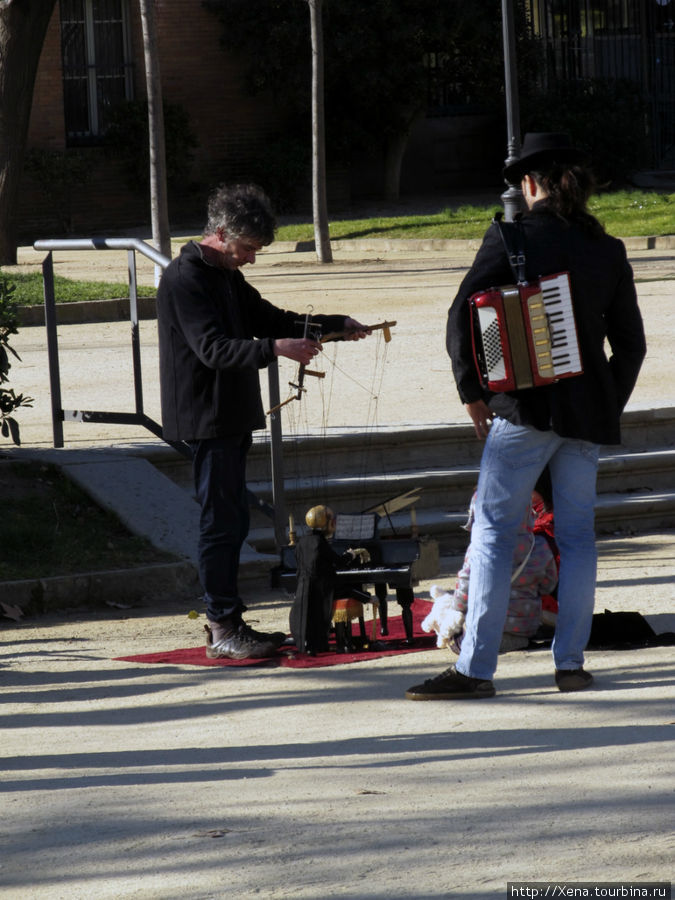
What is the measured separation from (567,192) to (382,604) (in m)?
1.98

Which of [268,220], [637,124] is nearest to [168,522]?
[268,220]

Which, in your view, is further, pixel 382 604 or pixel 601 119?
pixel 601 119

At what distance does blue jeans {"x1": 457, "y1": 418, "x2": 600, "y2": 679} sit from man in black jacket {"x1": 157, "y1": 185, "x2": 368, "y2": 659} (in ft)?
3.10

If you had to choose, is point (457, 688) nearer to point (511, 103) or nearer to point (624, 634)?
point (624, 634)

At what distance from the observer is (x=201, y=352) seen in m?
5.30

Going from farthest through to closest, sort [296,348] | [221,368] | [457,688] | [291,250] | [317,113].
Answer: [291,250] → [317,113] → [221,368] → [296,348] → [457,688]

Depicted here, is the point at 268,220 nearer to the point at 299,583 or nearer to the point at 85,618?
the point at 299,583

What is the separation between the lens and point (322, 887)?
126 inches

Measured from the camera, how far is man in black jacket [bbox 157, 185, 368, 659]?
5.37 m

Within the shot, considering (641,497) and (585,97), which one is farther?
(585,97)

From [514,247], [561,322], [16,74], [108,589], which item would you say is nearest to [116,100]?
[16,74]

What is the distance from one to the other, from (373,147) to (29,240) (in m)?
7.27

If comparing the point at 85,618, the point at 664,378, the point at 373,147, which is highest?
the point at 373,147

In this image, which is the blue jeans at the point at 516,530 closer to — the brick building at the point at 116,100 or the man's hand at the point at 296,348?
the man's hand at the point at 296,348
